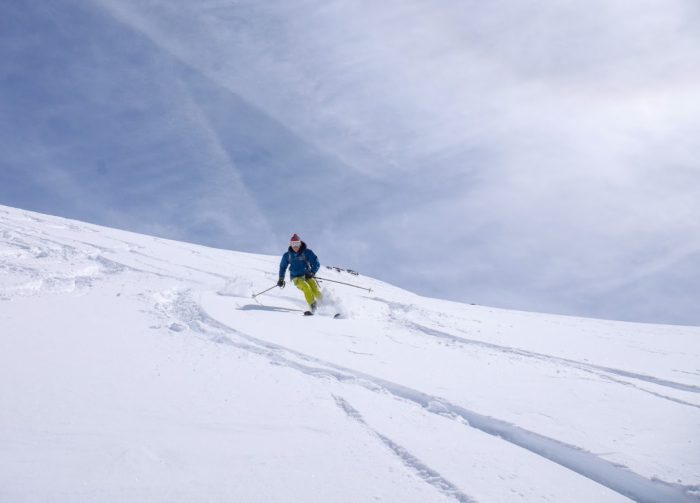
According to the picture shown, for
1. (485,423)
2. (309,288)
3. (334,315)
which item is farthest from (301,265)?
(485,423)

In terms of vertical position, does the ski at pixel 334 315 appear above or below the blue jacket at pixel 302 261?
below

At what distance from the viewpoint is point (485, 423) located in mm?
4168

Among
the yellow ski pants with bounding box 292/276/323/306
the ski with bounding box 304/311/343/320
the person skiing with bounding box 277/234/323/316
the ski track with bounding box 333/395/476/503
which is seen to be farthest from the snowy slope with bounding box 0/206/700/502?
the person skiing with bounding box 277/234/323/316

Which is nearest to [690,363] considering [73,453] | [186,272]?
[73,453]

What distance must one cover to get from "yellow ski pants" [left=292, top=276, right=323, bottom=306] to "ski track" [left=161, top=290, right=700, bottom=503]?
3158 mm

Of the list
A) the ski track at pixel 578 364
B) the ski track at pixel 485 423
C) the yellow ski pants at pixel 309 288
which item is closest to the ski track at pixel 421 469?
the ski track at pixel 485 423

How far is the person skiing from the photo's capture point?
1045 centimetres

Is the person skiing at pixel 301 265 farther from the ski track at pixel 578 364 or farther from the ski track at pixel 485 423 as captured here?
the ski track at pixel 485 423

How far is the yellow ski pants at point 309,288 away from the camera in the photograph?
10.1 meters

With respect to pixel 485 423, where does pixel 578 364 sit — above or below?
above

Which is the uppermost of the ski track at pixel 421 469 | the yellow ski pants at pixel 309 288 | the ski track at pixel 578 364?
the yellow ski pants at pixel 309 288

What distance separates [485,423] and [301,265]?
7.01m

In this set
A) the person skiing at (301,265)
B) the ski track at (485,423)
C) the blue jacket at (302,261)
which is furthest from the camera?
the blue jacket at (302,261)

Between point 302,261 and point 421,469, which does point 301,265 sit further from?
point 421,469
